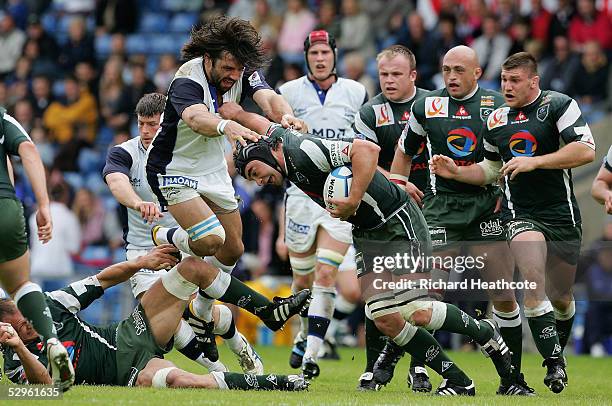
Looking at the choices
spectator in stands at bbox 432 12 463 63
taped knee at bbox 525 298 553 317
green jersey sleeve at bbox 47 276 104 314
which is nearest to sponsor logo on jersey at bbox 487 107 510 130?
taped knee at bbox 525 298 553 317

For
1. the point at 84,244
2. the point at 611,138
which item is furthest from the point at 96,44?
the point at 611,138

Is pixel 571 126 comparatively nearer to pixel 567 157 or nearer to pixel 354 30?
pixel 567 157

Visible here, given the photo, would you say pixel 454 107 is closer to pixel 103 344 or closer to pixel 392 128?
pixel 392 128

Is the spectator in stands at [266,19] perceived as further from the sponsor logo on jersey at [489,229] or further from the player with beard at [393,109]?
the sponsor logo on jersey at [489,229]

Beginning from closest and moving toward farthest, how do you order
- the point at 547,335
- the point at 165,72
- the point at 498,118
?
the point at 547,335 → the point at 498,118 → the point at 165,72

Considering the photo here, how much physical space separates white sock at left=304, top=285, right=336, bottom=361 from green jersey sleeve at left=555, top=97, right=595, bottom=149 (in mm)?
3097

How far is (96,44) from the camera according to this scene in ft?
73.8

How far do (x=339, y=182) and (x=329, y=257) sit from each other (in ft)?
11.1

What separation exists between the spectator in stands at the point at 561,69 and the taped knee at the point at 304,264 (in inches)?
222

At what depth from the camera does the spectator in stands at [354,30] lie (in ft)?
62.4

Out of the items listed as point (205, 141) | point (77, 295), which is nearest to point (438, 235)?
point (205, 141)

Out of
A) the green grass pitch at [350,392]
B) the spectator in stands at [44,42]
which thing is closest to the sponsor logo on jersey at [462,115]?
the green grass pitch at [350,392]

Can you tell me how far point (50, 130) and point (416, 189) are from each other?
455 inches

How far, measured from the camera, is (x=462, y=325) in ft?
27.5
